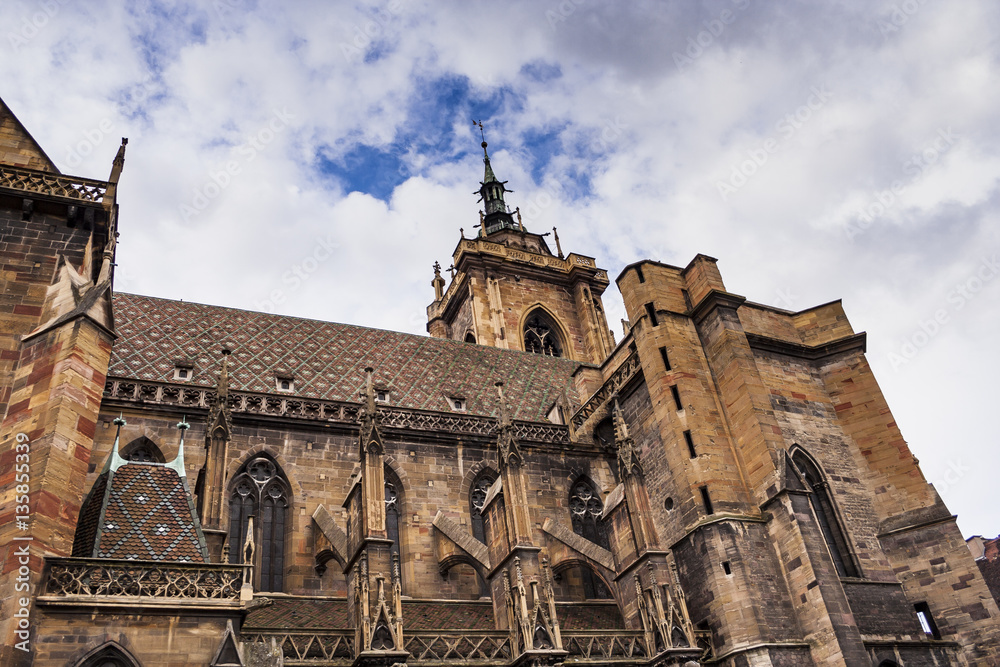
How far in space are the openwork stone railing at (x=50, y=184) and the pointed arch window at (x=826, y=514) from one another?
14761 mm

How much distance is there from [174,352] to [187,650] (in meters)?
10.9

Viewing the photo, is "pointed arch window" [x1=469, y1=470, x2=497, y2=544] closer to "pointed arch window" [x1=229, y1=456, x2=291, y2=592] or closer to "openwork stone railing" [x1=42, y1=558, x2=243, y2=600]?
"pointed arch window" [x1=229, y1=456, x2=291, y2=592]

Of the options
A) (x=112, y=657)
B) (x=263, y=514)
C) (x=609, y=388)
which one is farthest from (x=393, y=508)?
(x=112, y=657)

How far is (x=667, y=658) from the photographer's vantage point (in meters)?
13.7

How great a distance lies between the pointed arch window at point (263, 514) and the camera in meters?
15.2

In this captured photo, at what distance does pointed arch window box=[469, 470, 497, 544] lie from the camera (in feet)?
58.0

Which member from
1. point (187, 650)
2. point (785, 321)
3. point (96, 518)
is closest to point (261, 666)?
point (187, 650)

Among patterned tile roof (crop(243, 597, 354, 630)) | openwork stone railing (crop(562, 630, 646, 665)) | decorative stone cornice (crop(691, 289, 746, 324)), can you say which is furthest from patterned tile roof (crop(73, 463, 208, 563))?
decorative stone cornice (crop(691, 289, 746, 324))

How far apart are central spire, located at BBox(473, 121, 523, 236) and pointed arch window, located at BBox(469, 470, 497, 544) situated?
67.9 feet

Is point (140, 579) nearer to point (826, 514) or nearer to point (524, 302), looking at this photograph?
point (826, 514)

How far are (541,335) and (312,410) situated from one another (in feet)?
54.8

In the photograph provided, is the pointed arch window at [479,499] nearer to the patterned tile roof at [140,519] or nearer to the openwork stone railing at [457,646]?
the openwork stone railing at [457,646]

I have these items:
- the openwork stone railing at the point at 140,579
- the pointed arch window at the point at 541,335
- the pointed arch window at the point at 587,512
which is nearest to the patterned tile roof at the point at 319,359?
the pointed arch window at the point at 587,512

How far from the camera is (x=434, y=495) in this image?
17.5 metres
